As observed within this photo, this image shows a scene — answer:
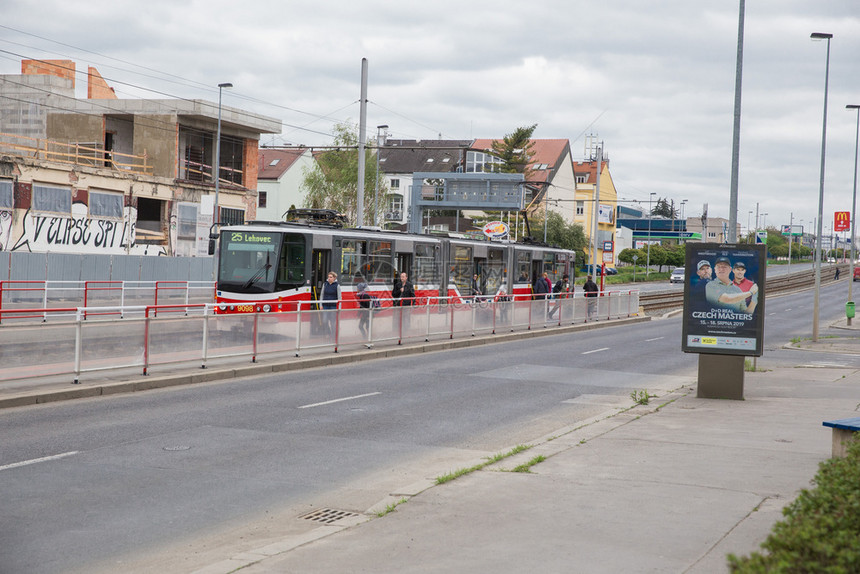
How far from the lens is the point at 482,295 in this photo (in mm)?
35781

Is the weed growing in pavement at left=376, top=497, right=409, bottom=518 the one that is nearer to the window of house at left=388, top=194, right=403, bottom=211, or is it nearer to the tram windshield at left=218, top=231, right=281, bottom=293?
the tram windshield at left=218, top=231, right=281, bottom=293

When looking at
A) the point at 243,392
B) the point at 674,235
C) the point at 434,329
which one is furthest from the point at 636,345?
the point at 674,235

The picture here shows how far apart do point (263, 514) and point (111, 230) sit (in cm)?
4112

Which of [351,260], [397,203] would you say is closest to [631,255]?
[397,203]

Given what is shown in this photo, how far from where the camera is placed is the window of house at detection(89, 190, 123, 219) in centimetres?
4479

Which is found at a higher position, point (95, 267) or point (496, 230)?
point (496, 230)

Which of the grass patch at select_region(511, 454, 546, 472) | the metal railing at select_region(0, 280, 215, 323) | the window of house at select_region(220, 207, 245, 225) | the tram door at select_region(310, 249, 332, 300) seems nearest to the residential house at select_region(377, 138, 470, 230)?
the window of house at select_region(220, 207, 245, 225)

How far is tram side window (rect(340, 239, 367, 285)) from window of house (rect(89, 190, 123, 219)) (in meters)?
22.1

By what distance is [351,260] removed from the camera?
27.8m

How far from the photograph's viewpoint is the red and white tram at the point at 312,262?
26.0 metres

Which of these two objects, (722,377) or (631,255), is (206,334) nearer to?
(722,377)

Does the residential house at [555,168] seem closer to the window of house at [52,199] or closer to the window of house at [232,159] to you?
the window of house at [232,159]

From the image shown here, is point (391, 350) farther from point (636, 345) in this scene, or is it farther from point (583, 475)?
point (583, 475)

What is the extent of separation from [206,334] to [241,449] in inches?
285
